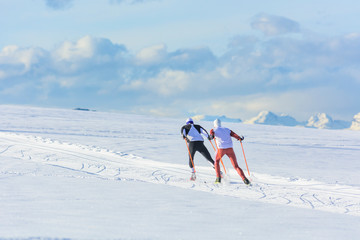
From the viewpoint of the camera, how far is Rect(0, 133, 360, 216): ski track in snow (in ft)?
27.3

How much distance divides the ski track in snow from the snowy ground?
28 millimetres

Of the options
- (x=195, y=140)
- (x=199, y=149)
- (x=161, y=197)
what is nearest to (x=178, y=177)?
(x=199, y=149)

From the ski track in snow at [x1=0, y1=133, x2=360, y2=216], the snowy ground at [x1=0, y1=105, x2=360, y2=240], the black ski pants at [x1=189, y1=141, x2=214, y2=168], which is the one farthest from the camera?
the black ski pants at [x1=189, y1=141, x2=214, y2=168]

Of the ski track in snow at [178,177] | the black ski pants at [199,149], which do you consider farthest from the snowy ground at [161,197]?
the black ski pants at [199,149]

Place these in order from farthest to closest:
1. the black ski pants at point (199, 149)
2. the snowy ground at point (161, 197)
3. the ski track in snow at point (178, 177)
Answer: the black ski pants at point (199, 149), the ski track in snow at point (178, 177), the snowy ground at point (161, 197)

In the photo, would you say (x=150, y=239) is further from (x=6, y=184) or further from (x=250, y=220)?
(x=6, y=184)

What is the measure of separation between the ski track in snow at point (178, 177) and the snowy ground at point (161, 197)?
0.09ft

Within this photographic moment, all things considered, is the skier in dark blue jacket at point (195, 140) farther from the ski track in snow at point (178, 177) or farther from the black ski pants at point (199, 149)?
the ski track in snow at point (178, 177)

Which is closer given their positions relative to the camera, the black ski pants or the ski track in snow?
the ski track in snow

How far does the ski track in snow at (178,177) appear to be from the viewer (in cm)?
832

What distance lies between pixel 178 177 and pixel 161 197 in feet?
11.3

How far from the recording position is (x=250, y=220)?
5891 millimetres

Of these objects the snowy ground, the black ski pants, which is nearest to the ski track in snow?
the snowy ground

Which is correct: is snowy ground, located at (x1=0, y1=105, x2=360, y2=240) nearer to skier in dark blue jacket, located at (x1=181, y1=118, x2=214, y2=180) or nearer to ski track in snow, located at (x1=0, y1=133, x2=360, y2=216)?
ski track in snow, located at (x1=0, y1=133, x2=360, y2=216)
